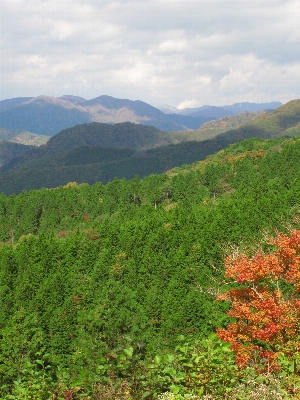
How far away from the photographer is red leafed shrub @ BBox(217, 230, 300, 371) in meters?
19.7

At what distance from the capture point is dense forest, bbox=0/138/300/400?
11883 mm

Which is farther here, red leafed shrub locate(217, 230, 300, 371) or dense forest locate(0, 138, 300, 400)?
red leafed shrub locate(217, 230, 300, 371)

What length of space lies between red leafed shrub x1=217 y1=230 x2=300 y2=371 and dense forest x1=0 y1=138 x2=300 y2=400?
3.51 m

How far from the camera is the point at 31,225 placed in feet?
398

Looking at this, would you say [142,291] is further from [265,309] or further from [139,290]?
[265,309]

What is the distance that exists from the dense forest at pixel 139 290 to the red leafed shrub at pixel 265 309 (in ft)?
11.5

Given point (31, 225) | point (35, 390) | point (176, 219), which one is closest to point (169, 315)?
point (176, 219)

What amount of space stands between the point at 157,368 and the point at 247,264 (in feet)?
41.3

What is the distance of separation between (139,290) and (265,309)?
144 feet

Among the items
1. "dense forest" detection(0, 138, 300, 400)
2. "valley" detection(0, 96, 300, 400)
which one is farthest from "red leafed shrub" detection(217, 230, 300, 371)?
"dense forest" detection(0, 138, 300, 400)

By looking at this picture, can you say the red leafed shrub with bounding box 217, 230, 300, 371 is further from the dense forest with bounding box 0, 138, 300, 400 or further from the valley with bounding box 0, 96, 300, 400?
the dense forest with bounding box 0, 138, 300, 400

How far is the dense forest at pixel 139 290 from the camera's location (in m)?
11.9

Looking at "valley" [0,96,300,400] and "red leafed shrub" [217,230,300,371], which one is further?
"red leafed shrub" [217,230,300,371]

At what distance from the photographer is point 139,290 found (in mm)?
63000
